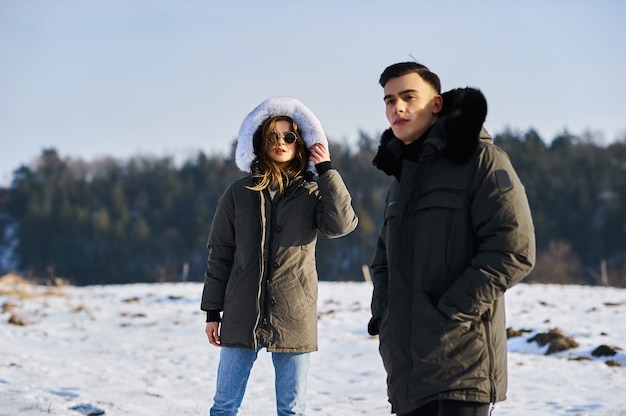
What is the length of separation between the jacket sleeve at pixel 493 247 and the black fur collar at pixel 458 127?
0.40 feet

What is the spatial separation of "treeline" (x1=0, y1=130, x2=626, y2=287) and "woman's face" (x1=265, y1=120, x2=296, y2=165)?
132 feet

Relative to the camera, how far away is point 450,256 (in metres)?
2.60

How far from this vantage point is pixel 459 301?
2486 millimetres

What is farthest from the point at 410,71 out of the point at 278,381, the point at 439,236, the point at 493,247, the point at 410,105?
the point at 278,381

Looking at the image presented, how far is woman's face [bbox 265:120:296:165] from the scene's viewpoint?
375cm

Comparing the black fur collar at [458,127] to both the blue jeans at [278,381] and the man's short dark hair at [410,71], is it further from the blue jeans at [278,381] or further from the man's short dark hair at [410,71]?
the blue jeans at [278,381]

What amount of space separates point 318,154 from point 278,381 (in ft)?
4.08

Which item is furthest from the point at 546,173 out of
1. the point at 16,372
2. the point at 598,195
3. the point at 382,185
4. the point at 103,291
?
the point at 16,372

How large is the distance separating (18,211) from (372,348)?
67761 mm

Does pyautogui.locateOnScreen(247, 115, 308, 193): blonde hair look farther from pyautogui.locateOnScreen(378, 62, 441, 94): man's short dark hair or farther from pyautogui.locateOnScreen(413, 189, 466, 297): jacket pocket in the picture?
pyautogui.locateOnScreen(413, 189, 466, 297): jacket pocket

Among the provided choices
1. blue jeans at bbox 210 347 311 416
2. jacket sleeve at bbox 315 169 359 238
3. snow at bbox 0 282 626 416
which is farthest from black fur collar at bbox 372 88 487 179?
snow at bbox 0 282 626 416

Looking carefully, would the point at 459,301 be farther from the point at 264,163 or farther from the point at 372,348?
the point at 372,348

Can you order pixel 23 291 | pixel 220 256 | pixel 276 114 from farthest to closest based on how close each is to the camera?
1. pixel 23 291
2. pixel 276 114
3. pixel 220 256

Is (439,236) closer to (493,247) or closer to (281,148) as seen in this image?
(493,247)
